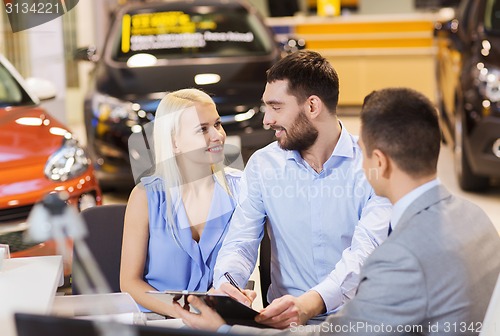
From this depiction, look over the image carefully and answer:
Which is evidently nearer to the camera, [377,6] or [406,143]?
[406,143]

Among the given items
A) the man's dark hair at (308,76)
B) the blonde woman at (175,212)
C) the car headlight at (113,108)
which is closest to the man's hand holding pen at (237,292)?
the blonde woman at (175,212)

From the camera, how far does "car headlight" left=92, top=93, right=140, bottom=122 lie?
16.9ft

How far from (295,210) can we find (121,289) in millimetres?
536

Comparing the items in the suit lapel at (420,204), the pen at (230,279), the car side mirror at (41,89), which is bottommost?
the car side mirror at (41,89)

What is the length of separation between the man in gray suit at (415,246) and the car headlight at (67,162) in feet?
7.26

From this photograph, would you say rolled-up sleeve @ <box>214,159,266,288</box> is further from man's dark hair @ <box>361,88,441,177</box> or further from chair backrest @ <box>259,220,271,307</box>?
man's dark hair @ <box>361,88,441,177</box>

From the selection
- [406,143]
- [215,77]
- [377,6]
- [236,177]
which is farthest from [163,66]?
[377,6]

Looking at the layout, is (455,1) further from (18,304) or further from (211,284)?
(18,304)

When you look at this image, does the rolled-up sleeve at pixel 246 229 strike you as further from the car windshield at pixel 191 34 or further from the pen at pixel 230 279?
the car windshield at pixel 191 34

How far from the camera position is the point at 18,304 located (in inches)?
82.6

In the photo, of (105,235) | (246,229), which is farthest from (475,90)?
(105,235)

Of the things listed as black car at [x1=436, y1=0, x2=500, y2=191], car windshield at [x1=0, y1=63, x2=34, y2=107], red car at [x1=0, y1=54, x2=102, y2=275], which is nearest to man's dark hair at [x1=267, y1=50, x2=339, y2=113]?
red car at [x1=0, y1=54, x2=102, y2=275]

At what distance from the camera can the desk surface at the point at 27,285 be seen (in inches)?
81.2

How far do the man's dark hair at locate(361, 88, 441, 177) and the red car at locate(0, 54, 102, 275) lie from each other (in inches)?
81.3
